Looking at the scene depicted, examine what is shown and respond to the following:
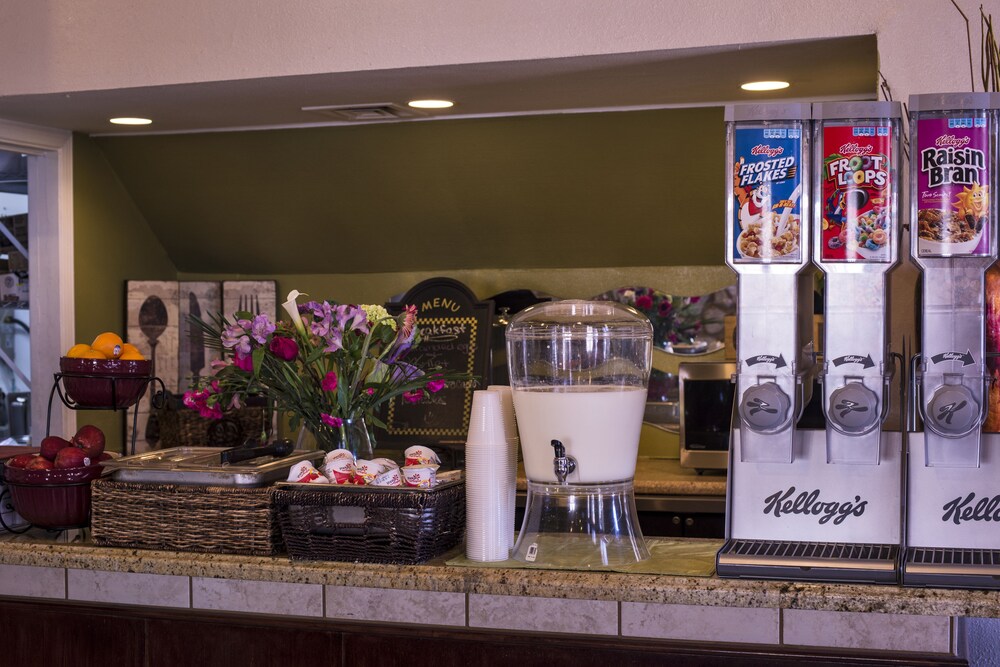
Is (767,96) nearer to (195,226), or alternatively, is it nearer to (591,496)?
(591,496)

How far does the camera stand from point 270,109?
3.25 meters

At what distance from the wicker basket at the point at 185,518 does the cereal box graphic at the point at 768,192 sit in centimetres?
84

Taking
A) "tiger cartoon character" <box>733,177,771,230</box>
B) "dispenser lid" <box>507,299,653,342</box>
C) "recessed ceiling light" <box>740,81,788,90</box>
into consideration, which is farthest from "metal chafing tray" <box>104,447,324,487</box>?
"recessed ceiling light" <box>740,81,788,90</box>

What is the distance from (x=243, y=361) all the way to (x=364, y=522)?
1.53ft

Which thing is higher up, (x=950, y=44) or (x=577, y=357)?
(x=950, y=44)

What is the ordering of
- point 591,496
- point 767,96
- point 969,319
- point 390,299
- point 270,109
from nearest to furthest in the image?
1. point 969,319
2. point 591,496
3. point 767,96
4. point 270,109
5. point 390,299

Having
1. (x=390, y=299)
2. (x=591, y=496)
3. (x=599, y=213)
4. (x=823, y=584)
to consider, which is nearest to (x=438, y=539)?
(x=591, y=496)

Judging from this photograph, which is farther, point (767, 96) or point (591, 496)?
point (767, 96)

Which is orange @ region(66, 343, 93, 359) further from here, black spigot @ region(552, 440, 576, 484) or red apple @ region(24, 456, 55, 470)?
black spigot @ region(552, 440, 576, 484)

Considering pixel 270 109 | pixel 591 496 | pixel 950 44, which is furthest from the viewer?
pixel 270 109

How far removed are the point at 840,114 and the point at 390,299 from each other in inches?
108

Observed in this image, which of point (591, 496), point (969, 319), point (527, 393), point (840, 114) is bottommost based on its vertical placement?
point (591, 496)

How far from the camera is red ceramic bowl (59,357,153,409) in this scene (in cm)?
207

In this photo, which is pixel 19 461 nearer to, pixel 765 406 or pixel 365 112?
pixel 765 406
